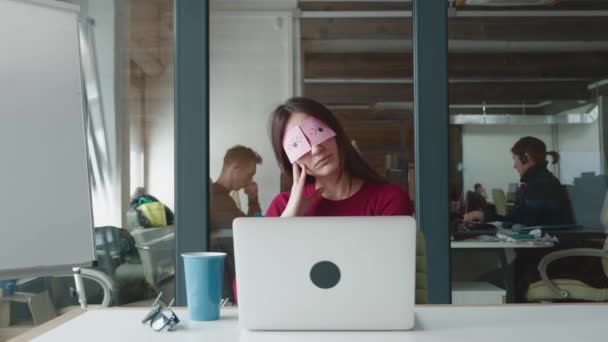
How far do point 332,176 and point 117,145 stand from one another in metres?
1.21

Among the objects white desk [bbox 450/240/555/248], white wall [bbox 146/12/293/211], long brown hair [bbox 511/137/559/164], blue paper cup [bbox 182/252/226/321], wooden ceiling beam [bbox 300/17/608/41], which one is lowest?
white desk [bbox 450/240/555/248]

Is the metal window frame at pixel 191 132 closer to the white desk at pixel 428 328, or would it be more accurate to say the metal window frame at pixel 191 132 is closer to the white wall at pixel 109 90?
the white wall at pixel 109 90

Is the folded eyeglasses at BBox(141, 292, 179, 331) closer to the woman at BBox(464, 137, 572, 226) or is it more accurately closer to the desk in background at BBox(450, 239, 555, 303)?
the woman at BBox(464, 137, 572, 226)

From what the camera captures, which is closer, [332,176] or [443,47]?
[332,176]

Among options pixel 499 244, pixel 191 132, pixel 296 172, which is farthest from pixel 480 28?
pixel 191 132

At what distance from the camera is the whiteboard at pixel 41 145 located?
1.79 meters

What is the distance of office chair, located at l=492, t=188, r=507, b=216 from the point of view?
312 cm

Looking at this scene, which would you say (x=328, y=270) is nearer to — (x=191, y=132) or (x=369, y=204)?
(x=369, y=204)

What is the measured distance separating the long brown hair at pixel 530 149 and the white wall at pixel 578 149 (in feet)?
0.37

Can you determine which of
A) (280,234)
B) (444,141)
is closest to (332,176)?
(444,141)

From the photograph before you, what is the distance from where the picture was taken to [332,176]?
91.1 inches

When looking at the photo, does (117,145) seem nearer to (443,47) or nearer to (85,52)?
(85,52)

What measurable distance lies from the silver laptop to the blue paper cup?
0.16m

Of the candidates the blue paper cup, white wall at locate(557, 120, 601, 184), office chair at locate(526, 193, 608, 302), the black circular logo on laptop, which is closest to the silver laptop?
the black circular logo on laptop
